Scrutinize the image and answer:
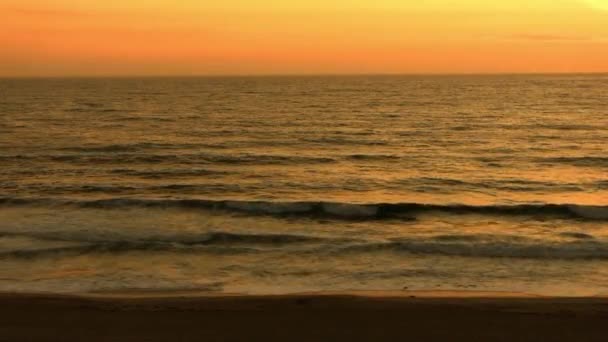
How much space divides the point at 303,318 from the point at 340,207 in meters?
9.38

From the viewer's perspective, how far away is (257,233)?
15312mm

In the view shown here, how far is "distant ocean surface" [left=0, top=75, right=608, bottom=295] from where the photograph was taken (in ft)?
39.1

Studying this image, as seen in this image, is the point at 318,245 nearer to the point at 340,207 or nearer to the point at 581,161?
the point at 340,207

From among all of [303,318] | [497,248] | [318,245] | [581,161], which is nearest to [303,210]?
[318,245]

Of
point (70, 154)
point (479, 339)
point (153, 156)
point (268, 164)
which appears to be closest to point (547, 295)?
point (479, 339)

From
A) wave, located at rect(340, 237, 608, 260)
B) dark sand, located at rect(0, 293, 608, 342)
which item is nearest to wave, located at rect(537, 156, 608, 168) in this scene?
wave, located at rect(340, 237, 608, 260)

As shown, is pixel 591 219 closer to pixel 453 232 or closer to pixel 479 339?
pixel 453 232

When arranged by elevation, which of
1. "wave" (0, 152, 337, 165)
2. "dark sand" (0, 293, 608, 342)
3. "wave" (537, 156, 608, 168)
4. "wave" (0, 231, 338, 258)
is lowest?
"wave" (0, 152, 337, 165)

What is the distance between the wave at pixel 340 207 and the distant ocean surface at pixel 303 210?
0.19 ft

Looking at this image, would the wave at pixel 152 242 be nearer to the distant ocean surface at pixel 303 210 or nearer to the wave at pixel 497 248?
the distant ocean surface at pixel 303 210

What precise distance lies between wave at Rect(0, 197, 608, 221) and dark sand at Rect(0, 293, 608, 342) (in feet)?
24.9

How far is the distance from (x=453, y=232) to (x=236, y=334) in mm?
8342

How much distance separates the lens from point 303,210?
18047 millimetres

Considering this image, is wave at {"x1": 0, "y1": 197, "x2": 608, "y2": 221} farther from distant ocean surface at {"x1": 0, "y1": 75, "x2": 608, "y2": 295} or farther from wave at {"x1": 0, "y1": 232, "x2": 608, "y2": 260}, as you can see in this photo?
wave at {"x1": 0, "y1": 232, "x2": 608, "y2": 260}
